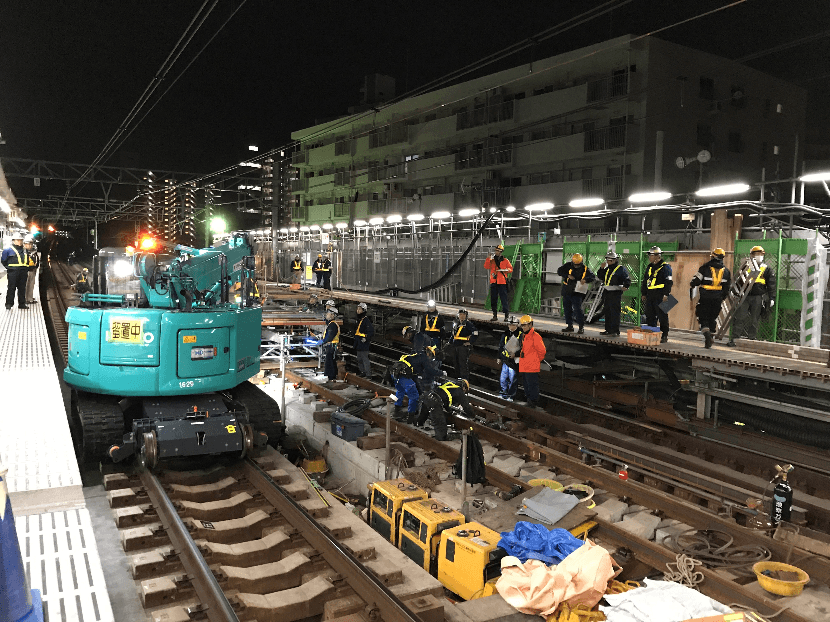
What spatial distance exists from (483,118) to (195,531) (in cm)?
3678

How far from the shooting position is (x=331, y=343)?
15.8 metres

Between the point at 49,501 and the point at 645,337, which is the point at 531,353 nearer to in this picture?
the point at 645,337

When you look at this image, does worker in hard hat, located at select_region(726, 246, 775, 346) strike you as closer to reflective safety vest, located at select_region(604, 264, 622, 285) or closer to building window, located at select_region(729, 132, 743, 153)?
reflective safety vest, located at select_region(604, 264, 622, 285)

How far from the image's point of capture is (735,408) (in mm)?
12609

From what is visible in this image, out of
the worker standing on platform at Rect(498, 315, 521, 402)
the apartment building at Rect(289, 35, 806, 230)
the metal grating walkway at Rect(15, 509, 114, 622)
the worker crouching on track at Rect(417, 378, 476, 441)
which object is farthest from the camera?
the apartment building at Rect(289, 35, 806, 230)

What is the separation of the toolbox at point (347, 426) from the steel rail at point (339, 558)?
3378 millimetres

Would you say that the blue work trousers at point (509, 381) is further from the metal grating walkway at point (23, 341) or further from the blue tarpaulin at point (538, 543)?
the metal grating walkway at point (23, 341)

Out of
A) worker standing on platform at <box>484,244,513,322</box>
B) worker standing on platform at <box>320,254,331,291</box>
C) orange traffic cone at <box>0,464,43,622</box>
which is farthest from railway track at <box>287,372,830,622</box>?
worker standing on platform at <box>320,254,331,291</box>

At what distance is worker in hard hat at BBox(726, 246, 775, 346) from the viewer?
12398 mm

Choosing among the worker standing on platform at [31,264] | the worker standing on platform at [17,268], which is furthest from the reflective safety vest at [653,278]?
the worker standing on platform at [31,264]

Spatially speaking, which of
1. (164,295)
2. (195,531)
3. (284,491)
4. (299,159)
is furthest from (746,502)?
(299,159)

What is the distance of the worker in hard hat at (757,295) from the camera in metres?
12.4

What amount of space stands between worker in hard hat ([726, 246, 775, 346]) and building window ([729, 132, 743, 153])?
86.2 ft

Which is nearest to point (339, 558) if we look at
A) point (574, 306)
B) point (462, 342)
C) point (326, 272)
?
point (462, 342)
